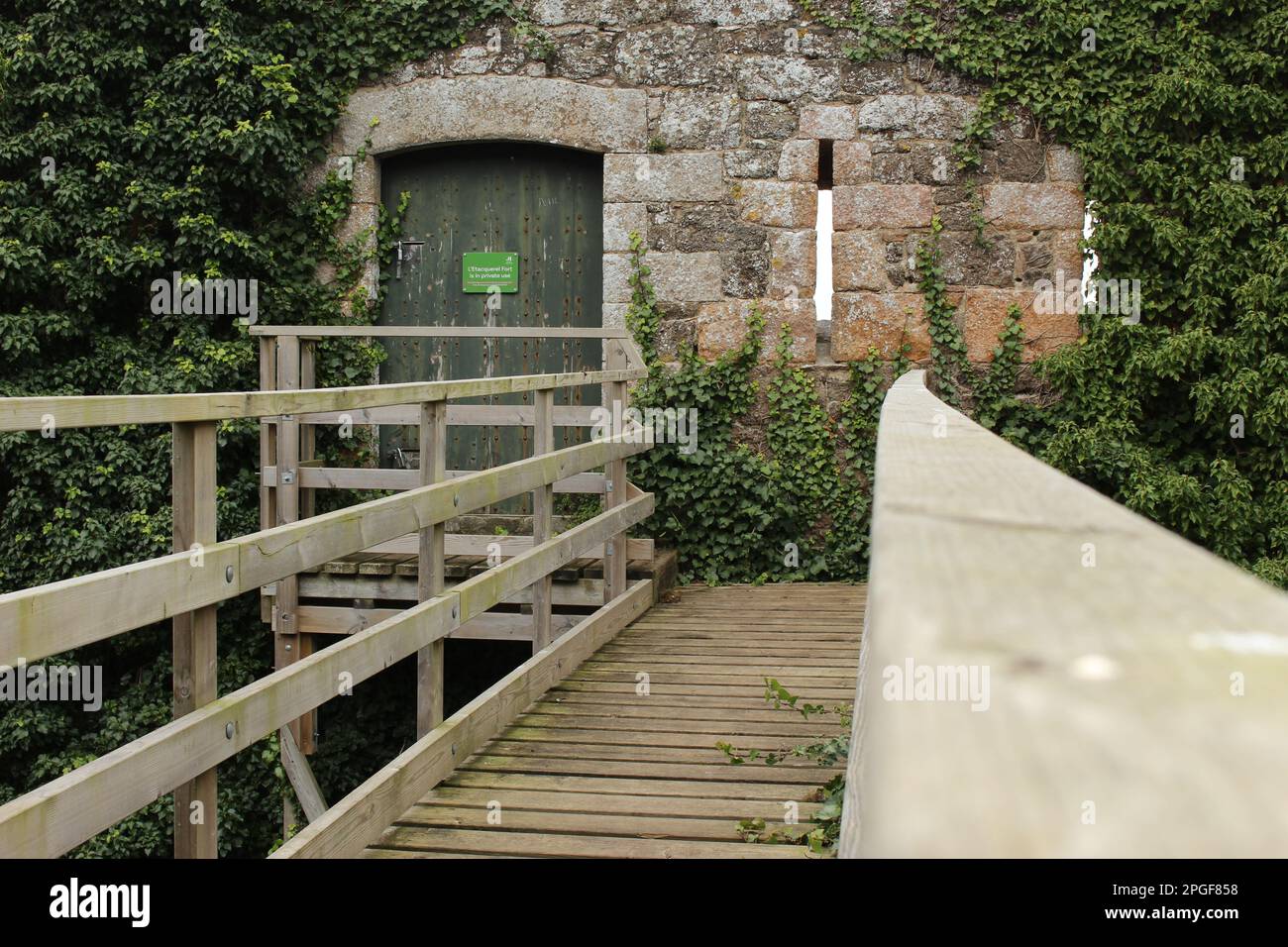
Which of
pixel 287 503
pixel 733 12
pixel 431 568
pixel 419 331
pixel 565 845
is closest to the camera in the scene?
pixel 565 845

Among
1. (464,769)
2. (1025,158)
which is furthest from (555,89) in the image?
(464,769)

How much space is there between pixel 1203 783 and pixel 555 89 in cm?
799

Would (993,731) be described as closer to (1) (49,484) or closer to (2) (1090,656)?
(2) (1090,656)

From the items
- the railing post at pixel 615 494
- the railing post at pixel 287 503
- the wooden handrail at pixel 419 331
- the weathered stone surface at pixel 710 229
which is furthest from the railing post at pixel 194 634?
the weathered stone surface at pixel 710 229

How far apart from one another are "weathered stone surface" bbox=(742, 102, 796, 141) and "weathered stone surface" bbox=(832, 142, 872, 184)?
13.2 inches

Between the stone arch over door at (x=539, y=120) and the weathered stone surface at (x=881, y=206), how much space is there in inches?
30.4

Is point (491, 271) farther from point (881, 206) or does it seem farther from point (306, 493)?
point (881, 206)

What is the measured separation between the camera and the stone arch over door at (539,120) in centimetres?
797

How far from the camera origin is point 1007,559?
78 centimetres

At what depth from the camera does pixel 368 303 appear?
816 centimetres

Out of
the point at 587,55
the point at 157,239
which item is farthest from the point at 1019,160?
the point at 157,239

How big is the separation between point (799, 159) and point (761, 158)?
223 mm

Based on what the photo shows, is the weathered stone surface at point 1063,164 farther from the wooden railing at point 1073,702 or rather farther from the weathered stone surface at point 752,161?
the wooden railing at point 1073,702

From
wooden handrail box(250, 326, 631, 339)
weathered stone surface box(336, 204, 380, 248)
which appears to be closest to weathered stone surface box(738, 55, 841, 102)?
wooden handrail box(250, 326, 631, 339)
